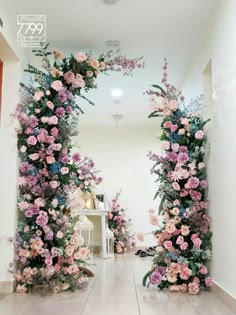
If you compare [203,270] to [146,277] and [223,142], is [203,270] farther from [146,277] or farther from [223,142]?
[223,142]

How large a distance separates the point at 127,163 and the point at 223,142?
4815 mm

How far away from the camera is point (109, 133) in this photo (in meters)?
8.09

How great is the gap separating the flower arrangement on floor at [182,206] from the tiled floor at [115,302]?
0.54ft

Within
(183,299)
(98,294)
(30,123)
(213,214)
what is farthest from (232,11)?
(98,294)

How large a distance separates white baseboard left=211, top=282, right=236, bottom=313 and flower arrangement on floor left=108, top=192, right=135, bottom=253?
3692 millimetres

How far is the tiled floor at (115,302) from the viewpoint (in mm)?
2875

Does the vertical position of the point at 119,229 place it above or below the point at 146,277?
above

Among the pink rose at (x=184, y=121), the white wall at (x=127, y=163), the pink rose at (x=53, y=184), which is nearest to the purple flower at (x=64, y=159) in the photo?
the pink rose at (x=53, y=184)

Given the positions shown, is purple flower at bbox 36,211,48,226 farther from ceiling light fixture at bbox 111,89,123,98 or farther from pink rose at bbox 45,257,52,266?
ceiling light fixture at bbox 111,89,123,98

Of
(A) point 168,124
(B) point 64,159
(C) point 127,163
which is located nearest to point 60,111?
(B) point 64,159

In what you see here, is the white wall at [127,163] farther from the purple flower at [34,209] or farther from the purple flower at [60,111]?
the purple flower at [34,209]

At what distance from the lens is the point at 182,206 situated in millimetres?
3883

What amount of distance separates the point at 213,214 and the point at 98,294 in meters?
1.27

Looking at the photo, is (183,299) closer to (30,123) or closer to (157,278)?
(157,278)
